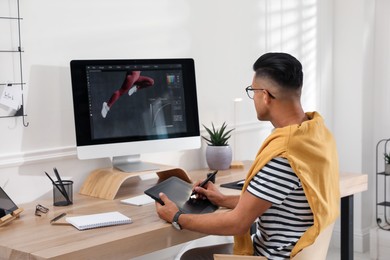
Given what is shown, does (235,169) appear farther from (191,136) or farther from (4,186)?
(4,186)

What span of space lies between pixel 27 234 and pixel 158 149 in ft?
2.93

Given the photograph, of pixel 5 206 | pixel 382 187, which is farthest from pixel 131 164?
pixel 382 187

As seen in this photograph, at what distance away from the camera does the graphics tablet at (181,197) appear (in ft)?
7.54

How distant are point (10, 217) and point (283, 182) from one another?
96cm

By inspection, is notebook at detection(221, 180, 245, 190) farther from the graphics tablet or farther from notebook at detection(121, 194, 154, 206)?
notebook at detection(121, 194, 154, 206)

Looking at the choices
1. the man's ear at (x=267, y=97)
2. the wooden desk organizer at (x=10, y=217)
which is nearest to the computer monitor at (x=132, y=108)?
the wooden desk organizer at (x=10, y=217)

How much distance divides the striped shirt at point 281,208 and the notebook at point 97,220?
1.60 ft

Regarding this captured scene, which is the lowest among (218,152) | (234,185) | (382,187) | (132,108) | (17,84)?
(382,187)

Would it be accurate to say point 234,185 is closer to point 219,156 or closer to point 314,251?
point 219,156

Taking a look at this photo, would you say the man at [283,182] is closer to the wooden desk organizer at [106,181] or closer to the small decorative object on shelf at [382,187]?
the wooden desk organizer at [106,181]

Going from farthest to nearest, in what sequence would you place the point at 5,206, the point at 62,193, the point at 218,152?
the point at 218,152 → the point at 62,193 → the point at 5,206

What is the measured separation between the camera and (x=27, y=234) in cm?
208

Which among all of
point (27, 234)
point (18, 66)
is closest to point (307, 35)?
point (18, 66)

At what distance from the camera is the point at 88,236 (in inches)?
80.5
